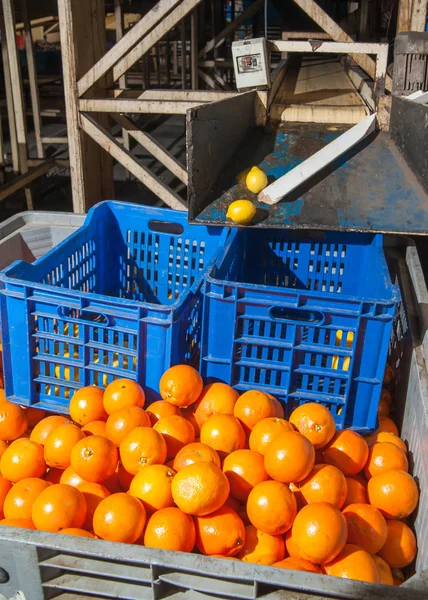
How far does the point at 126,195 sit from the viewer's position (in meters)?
8.13

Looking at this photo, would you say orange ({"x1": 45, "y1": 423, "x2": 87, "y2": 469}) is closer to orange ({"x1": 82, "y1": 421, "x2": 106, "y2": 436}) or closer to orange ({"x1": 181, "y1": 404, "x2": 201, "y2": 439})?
orange ({"x1": 82, "y1": 421, "x2": 106, "y2": 436})

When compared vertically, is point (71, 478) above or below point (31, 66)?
below

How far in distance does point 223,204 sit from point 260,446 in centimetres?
131

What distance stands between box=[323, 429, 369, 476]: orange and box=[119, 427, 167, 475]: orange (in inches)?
24.4

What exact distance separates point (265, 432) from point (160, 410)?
17.1 inches

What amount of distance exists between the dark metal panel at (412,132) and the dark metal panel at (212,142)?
86 cm

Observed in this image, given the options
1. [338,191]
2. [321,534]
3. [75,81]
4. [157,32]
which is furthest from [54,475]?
[157,32]

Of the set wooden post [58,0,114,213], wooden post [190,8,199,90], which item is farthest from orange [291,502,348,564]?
wooden post [190,8,199,90]

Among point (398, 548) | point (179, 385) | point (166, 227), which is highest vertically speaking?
point (166, 227)

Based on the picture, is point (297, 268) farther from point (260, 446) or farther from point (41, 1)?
point (41, 1)

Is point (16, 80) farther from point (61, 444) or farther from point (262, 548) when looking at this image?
point (262, 548)

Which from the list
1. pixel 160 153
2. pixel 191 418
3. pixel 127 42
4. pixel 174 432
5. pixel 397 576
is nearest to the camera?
pixel 397 576

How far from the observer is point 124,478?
2078mm

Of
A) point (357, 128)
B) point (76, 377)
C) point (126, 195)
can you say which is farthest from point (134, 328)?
point (126, 195)
